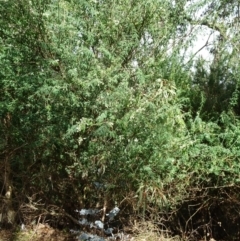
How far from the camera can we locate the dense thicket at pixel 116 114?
148 inches

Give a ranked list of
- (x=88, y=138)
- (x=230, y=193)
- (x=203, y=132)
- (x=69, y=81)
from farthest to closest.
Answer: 1. (x=230, y=193)
2. (x=203, y=132)
3. (x=88, y=138)
4. (x=69, y=81)

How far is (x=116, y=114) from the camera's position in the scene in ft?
12.6

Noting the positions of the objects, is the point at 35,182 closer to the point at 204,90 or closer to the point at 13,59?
the point at 13,59

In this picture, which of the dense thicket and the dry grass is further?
the dry grass

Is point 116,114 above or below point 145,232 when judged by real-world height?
above

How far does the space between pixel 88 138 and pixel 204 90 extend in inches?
88.0

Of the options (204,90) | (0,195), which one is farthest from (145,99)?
(0,195)

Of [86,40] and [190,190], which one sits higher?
[86,40]

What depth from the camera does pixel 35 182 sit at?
5.10m

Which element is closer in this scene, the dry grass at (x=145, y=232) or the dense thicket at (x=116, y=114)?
the dense thicket at (x=116, y=114)

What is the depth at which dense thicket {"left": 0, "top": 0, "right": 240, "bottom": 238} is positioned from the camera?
377cm

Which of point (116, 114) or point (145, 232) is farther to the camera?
point (145, 232)

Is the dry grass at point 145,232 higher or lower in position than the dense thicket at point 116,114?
lower

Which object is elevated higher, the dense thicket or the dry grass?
the dense thicket
